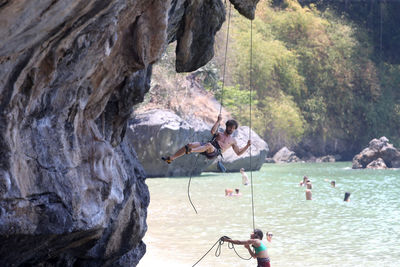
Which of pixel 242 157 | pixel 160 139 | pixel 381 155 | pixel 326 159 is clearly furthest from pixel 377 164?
pixel 160 139

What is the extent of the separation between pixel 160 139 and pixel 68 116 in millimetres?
20057

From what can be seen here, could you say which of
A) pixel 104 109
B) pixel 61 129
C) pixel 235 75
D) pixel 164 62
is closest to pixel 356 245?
pixel 104 109

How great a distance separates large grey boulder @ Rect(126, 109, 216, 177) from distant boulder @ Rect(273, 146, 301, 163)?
12.5 meters

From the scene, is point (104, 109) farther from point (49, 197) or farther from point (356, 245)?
point (356, 245)

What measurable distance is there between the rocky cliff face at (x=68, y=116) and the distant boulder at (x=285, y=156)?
1278 inches

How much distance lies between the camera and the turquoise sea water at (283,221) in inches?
496

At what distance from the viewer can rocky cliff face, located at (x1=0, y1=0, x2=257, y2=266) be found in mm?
5492

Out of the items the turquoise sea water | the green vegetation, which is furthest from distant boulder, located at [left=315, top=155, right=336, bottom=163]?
the turquoise sea water

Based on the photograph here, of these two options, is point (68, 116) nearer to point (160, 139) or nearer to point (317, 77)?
point (160, 139)

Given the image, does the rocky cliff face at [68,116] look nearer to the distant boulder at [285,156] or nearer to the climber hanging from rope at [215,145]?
the climber hanging from rope at [215,145]

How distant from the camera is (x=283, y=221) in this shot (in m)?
17.2

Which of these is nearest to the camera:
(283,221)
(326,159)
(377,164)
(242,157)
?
(283,221)

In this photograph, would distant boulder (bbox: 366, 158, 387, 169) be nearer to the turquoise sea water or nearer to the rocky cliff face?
the turquoise sea water

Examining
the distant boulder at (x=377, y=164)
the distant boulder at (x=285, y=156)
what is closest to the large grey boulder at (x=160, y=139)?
the distant boulder at (x=377, y=164)
